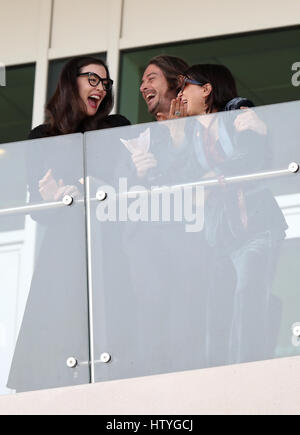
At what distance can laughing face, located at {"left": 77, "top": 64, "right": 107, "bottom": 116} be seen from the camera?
254 inches

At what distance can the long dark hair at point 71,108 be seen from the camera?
6.32 metres

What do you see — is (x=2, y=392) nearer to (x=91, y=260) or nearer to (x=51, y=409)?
(x=51, y=409)

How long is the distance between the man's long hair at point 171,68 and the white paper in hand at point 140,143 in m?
0.85

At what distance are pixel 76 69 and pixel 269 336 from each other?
2139 mm

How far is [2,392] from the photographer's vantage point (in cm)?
583

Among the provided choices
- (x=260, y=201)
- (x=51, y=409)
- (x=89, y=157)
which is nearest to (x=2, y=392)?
(x=51, y=409)

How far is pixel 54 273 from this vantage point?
585cm

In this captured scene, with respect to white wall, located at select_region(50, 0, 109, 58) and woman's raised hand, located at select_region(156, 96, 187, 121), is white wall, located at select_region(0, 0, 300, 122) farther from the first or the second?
woman's raised hand, located at select_region(156, 96, 187, 121)

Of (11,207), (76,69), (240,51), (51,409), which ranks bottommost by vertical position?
(51,409)

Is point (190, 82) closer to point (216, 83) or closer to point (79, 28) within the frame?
point (216, 83)
